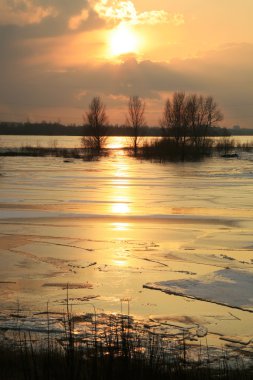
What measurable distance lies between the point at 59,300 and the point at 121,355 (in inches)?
107

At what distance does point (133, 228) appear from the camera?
44.0 feet

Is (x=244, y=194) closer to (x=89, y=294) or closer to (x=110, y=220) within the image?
(x=110, y=220)

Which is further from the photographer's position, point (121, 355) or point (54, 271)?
point (54, 271)

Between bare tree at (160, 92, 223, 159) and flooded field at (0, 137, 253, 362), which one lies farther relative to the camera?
bare tree at (160, 92, 223, 159)

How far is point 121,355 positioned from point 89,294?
Result: 2.92 meters

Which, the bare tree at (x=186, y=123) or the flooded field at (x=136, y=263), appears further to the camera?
the bare tree at (x=186, y=123)

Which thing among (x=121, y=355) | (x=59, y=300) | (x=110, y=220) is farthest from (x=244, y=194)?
(x=121, y=355)

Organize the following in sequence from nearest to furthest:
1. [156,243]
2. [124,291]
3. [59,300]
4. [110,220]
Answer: [59,300] → [124,291] → [156,243] → [110,220]

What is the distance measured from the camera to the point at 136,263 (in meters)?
9.57

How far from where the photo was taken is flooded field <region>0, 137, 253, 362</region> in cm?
681

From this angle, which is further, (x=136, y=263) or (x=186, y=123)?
(x=186, y=123)

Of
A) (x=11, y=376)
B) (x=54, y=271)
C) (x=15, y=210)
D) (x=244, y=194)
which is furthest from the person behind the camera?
(x=244, y=194)

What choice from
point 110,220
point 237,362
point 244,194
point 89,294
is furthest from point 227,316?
point 244,194

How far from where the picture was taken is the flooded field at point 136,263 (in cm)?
681
